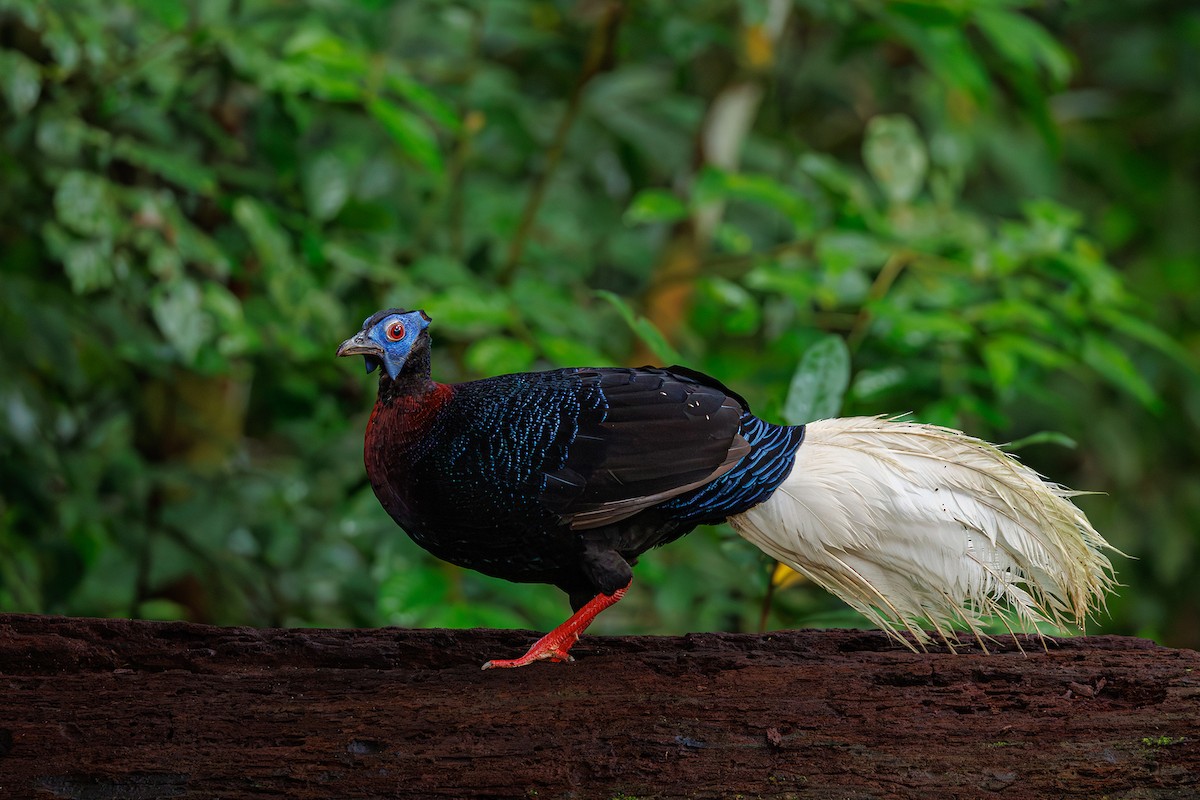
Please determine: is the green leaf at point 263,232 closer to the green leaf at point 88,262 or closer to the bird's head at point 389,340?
the green leaf at point 88,262

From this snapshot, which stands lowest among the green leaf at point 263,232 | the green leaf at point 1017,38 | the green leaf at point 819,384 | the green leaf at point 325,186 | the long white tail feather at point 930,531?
the long white tail feather at point 930,531

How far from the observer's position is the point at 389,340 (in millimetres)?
2807

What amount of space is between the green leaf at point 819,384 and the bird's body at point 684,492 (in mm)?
248

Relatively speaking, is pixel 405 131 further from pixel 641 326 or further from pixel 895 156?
pixel 895 156

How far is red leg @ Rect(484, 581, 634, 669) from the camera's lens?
2.82 m

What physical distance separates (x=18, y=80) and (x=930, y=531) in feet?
9.08

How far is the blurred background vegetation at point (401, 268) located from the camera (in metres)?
3.81

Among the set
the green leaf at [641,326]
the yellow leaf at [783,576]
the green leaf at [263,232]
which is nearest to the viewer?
the green leaf at [641,326]

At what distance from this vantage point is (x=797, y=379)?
10.9 feet

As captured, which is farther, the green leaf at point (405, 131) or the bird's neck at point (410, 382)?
the green leaf at point (405, 131)

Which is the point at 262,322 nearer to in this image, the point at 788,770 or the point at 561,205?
the point at 561,205

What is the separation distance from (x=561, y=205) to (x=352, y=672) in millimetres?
2851

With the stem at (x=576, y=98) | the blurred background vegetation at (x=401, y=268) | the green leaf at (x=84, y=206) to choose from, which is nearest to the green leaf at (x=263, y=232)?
the blurred background vegetation at (x=401, y=268)

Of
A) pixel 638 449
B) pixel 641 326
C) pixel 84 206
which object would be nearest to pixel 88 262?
pixel 84 206
